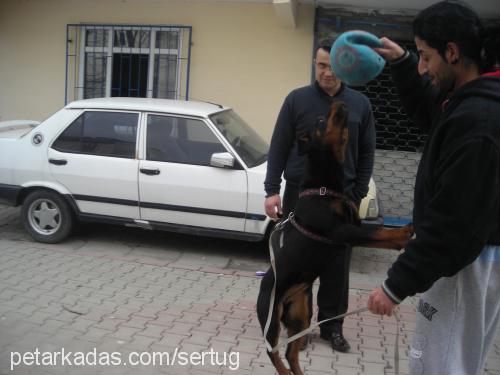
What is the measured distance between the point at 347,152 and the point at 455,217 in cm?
198

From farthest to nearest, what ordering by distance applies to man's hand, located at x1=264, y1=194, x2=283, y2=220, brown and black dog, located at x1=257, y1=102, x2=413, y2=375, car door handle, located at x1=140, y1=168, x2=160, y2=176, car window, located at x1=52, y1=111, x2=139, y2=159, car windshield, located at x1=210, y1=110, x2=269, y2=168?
car window, located at x1=52, y1=111, x2=139, y2=159, car windshield, located at x1=210, y1=110, x2=269, y2=168, car door handle, located at x1=140, y1=168, x2=160, y2=176, man's hand, located at x1=264, y1=194, x2=283, y2=220, brown and black dog, located at x1=257, y1=102, x2=413, y2=375

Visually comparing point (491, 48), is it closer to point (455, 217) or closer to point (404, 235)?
point (455, 217)

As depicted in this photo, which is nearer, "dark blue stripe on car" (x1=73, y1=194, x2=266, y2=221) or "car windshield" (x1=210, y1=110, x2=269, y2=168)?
"dark blue stripe on car" (x1=73, y1=194, x2=266, y2=221)

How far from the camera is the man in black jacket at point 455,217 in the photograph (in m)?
1.98

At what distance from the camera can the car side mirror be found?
19.4 ft

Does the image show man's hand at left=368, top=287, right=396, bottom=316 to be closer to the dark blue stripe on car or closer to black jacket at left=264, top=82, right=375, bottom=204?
black jacket at left=264, top=82, right=375, bottom=204

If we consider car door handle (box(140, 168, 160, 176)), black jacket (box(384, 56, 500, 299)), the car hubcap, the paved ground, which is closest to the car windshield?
car door handle (box(140, 168, 160, 176))

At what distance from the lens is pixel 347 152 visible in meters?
3.95

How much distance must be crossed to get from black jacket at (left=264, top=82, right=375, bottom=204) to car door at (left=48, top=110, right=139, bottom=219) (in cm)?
258

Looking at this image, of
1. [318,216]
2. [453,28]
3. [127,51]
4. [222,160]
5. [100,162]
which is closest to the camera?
[453,28]

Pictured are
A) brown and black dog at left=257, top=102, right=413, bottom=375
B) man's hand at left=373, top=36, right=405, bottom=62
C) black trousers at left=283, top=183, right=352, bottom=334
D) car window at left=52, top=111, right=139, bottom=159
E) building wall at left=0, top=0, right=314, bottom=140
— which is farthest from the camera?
building wall at left=0, top=0, right=314, bottom=140

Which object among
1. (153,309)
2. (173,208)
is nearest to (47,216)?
(173,208)

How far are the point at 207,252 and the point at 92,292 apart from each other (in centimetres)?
177

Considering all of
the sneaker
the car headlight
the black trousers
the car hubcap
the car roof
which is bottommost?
the sneaker
